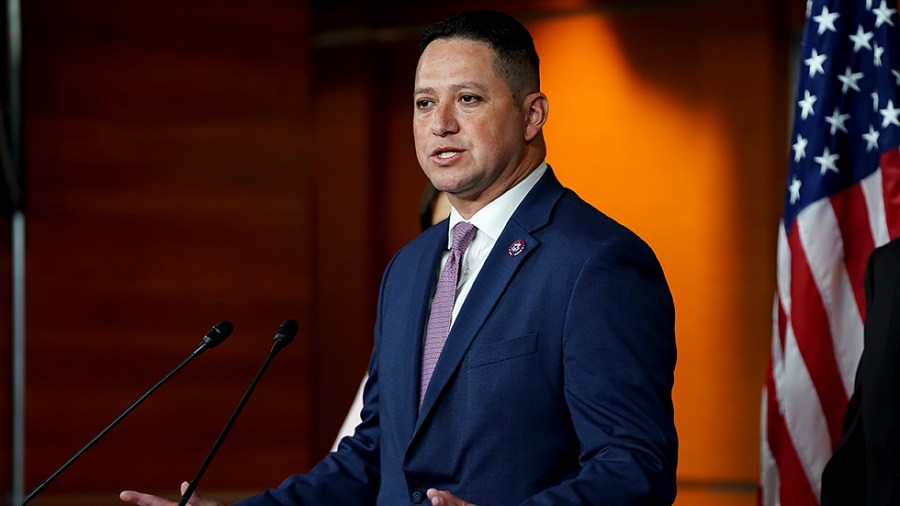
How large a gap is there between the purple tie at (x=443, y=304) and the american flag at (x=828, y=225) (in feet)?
4.70

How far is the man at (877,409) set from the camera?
246cm

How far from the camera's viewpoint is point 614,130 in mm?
5375

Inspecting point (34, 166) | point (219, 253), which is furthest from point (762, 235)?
point (34, 166)

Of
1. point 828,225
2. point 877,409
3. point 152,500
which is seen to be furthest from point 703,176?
point 152,500

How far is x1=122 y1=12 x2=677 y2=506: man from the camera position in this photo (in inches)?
74.7

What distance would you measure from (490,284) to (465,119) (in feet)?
0.91

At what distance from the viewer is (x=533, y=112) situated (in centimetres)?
218

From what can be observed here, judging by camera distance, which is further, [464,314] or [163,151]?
[163,151]

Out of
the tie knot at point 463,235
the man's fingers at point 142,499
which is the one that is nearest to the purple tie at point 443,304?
the tie knot at point 463,235

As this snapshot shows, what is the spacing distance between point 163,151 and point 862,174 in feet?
10.6

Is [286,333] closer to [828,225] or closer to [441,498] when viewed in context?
[441,498]

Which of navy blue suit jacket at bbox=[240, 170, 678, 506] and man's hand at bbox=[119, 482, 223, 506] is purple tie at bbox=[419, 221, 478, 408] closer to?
navy blue suit jacket at bbox=[240, 170, 678, 506]

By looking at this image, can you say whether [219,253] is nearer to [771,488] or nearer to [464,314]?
[771,488]

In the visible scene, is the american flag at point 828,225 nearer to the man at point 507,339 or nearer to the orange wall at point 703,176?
the man at point 507,339
